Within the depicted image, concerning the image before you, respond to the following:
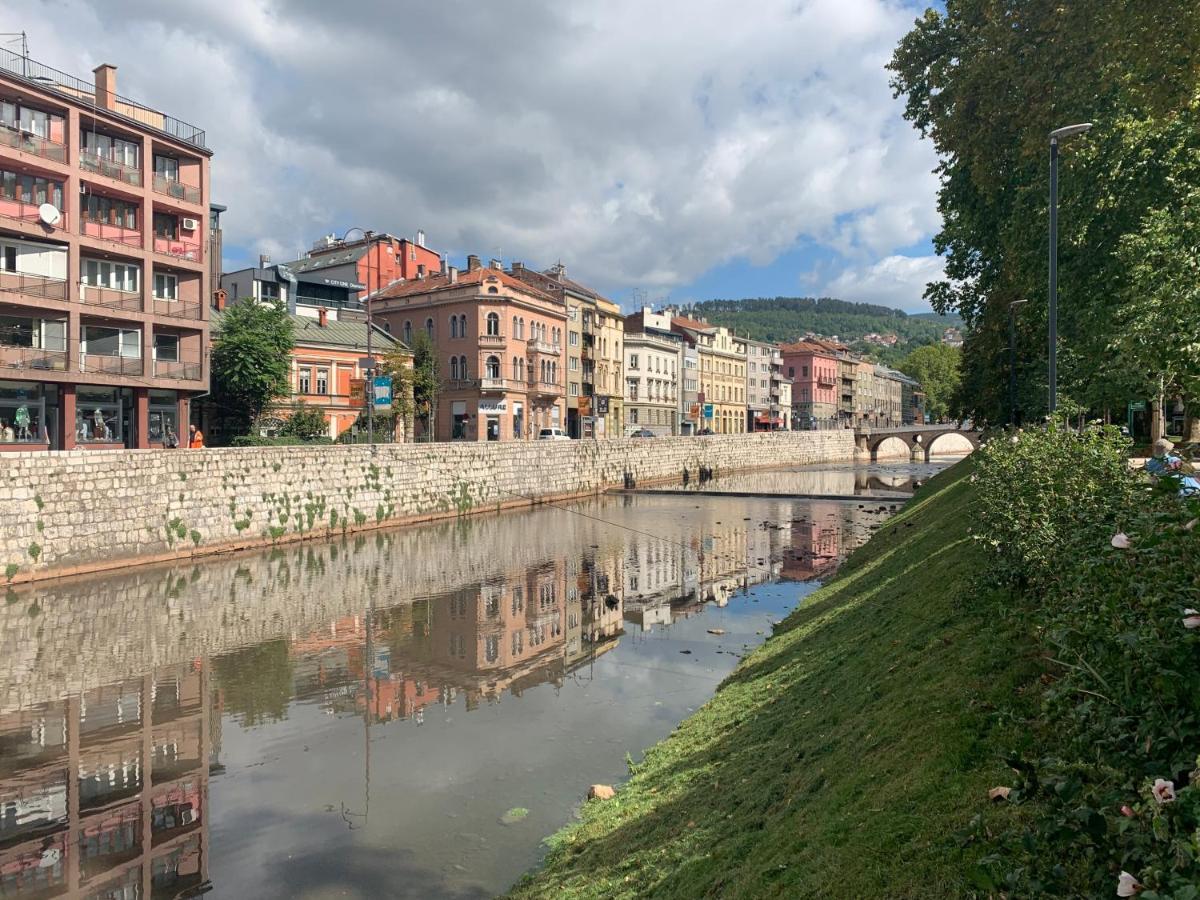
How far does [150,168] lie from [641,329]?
69873 mm

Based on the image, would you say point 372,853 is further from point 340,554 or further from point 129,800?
point 340,554

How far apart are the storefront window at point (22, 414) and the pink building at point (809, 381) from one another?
127 meters

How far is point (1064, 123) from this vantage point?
779 inches

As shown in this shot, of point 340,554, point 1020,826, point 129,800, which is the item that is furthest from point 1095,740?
point 340,554

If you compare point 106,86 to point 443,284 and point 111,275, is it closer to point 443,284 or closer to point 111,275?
point 111,275

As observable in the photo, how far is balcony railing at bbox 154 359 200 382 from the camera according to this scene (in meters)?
38.7

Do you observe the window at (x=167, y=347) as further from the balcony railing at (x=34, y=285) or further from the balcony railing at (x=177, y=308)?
the balcony railing at (x=34, y=285)

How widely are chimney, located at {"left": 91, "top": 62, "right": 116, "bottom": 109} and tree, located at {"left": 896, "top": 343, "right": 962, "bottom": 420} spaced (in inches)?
5124

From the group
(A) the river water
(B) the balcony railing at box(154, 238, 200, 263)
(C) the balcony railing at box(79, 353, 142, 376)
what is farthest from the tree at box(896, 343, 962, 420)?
(C) the balcony railing at box(79, 353, 142, 376)

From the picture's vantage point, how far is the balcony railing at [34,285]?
33094 mm

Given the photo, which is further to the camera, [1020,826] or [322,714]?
[322,714]

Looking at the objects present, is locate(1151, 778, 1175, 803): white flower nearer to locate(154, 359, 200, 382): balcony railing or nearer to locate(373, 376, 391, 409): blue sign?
locate(373, 376, 391, 409): blue sign

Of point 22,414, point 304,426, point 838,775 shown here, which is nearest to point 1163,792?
point 838,775

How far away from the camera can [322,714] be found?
50.5 feet
